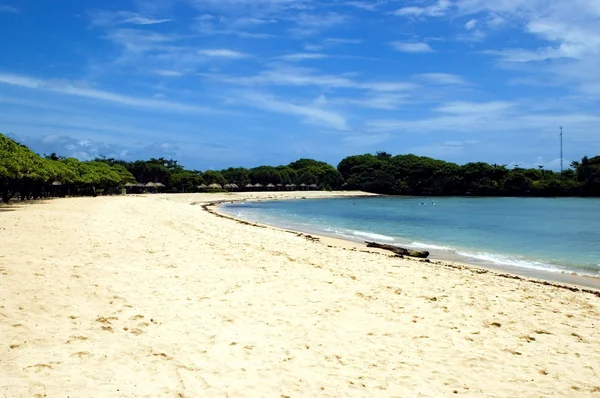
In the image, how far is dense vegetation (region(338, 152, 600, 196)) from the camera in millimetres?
96438

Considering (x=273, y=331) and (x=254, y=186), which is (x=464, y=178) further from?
(x=273, y=331)

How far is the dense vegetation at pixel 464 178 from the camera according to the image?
316ft

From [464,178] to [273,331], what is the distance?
344 ft

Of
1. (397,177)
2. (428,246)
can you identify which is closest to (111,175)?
(428,246)

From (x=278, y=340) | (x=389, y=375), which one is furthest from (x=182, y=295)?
(x=389, y=375)

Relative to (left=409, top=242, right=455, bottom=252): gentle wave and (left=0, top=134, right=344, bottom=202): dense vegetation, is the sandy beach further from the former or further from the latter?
(left=0, top=134, right=344, bottom=202): dense vegetation

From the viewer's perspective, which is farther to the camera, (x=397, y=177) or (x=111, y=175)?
(x=397, y=177)

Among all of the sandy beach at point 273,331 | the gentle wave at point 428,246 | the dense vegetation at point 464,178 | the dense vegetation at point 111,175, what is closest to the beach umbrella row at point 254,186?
the dense vegetation at point 111,175

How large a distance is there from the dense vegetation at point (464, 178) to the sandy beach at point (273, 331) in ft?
319

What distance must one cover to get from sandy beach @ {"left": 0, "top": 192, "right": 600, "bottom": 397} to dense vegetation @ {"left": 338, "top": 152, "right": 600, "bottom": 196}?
97.3 meters

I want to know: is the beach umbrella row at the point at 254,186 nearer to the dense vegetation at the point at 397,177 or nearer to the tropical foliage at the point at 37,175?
the dense vegetation at the point at 397,177

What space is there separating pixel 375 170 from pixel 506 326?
112 metres

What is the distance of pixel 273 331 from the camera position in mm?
6172

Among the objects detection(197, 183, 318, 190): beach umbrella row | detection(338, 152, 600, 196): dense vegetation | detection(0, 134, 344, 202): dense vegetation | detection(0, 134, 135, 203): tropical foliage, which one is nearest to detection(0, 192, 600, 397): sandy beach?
detection(0, 134, 135, 203): tropical foliage
